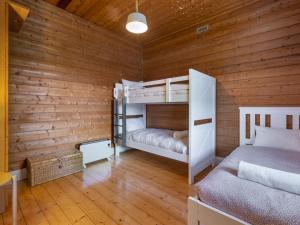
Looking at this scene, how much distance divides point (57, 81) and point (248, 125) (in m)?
3.25

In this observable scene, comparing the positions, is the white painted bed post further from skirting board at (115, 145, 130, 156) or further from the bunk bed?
skirting board at (115, 145, 130, 156)

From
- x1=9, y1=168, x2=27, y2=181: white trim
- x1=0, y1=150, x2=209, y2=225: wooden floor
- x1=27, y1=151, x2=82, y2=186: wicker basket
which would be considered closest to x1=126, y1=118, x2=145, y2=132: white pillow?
x1=0, y1=150, x2=209, y2=225: wooden floor

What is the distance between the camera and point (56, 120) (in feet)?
8.87

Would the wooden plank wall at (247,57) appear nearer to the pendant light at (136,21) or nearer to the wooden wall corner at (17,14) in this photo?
the pendant light at (136,21)

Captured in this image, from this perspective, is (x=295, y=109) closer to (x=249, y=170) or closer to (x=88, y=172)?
(x=249, y=170)

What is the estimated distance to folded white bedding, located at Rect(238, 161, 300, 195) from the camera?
985 millimetres

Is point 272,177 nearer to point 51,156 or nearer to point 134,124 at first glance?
point 51,156

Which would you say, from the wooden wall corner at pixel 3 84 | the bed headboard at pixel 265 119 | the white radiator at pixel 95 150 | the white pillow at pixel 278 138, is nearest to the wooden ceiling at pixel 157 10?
the wooden wall corner at pixel 3 84

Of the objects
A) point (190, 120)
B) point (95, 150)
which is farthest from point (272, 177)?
point (95, 150)

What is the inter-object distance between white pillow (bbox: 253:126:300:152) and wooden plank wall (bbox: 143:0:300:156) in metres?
0.40

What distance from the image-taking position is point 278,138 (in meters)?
2.15

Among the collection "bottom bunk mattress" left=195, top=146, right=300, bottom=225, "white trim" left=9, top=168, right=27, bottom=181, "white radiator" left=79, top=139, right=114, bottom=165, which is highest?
"bottom bunk mattress" left=195, top=146, right=300, bottom=225

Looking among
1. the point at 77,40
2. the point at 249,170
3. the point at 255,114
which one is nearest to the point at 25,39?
the point at 77,40

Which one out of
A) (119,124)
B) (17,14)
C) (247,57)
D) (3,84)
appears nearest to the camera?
(3,84)
